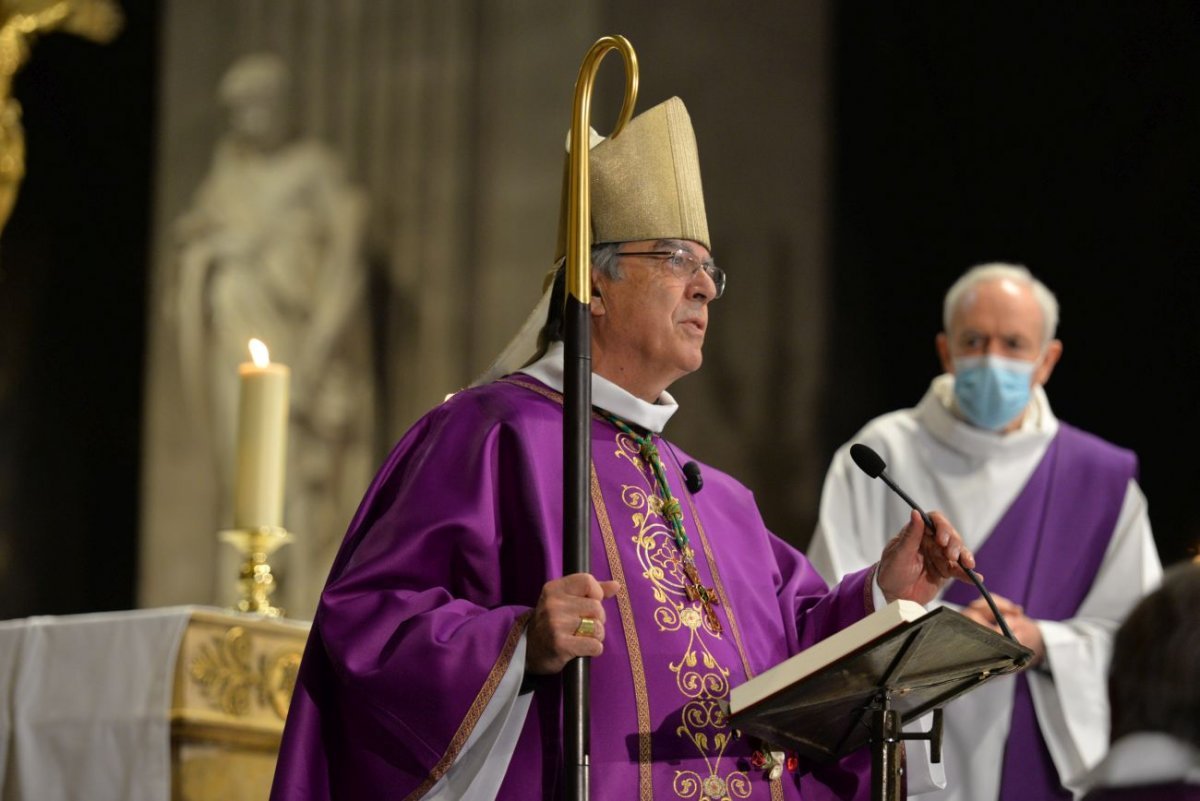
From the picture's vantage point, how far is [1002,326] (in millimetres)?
5680

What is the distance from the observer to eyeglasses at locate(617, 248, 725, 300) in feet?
12.7

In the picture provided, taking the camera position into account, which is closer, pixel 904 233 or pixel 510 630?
pixel 510 630

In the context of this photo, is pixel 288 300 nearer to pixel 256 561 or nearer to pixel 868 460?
pixel 256 561

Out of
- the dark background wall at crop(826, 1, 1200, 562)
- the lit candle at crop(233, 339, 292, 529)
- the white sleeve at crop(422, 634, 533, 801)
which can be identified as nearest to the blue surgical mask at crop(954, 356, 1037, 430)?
the dark background wall at crop(826, 1, 1200, 562)

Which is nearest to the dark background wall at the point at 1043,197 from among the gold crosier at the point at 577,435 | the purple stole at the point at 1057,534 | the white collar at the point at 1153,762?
the purple stole at the point at 1057,534

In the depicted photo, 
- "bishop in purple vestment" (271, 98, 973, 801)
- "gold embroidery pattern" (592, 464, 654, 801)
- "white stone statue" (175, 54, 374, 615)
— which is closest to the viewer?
"bishop in purple vestment" (271, 98, 973, 801)

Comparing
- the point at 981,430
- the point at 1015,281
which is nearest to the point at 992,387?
the point at 981,430

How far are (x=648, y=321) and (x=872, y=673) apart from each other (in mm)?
979

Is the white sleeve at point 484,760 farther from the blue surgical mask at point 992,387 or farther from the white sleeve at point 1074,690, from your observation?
the blue surgical mask at point 992,387

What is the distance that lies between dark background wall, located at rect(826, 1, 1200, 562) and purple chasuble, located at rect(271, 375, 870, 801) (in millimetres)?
3079

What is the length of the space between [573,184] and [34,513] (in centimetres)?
388

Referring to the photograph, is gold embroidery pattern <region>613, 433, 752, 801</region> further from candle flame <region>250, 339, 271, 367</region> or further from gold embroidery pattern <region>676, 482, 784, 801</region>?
candle flame <region>250, 339, 271, 367</region>

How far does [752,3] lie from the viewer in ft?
25.5

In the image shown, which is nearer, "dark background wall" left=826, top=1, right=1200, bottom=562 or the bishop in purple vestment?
the bishop in purple vestment
